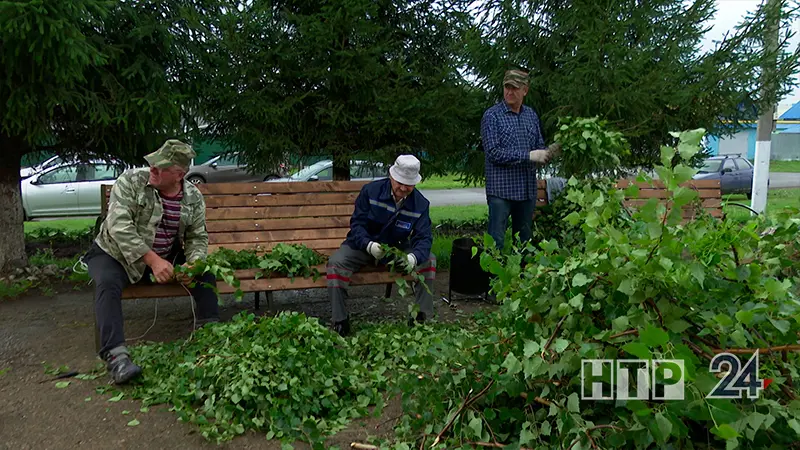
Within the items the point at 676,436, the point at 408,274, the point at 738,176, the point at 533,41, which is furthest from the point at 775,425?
the point at 738,176

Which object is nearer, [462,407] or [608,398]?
[608,398]

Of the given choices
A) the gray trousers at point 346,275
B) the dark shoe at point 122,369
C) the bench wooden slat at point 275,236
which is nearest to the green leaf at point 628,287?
the gray trousers at point 346,275

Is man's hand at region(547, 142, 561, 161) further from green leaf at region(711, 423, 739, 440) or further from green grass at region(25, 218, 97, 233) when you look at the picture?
green grass at region(25, 218, 97, 233)

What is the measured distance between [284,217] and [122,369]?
1.99 metres

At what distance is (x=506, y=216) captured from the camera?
5625 mm

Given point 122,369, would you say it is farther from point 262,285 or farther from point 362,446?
point 362,446

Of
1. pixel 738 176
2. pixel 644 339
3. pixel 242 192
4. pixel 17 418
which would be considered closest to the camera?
pixel 644 339

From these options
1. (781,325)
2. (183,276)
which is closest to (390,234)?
(183,276)

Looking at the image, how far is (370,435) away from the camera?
3178mm

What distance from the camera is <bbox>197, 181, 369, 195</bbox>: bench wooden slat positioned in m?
5.27

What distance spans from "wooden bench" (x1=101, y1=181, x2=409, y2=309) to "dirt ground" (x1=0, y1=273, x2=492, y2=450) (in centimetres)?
58

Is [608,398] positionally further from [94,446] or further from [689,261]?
[94,446]

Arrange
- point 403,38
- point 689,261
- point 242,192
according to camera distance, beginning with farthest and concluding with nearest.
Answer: point 403,38 → point 242,192 → point 689,261

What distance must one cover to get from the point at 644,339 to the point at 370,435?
147 cm
